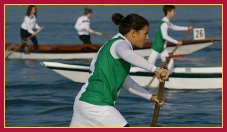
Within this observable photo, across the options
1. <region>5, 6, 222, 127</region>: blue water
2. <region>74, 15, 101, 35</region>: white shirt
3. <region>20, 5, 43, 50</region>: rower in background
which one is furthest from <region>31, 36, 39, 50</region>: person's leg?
<region>74, 15, 101, 35</region>: white shirt

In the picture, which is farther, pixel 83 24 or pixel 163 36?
pixel 83 24

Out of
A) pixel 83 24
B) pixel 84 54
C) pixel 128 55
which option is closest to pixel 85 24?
pixel 83 24

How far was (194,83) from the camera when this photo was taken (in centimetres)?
1825

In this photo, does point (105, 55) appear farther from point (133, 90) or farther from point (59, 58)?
point (59, 58)

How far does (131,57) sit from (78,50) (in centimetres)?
1886

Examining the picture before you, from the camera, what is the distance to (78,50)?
26.3 metres

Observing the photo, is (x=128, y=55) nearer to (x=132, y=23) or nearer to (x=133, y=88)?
(x=132, y=23)

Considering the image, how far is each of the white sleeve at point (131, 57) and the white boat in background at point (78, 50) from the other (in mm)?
17759

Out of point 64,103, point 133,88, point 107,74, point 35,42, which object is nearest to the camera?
point 107,74

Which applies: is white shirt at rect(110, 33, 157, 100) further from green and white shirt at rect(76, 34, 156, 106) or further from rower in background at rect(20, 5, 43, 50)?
rower in background at rect(20, 5, 43, 50)

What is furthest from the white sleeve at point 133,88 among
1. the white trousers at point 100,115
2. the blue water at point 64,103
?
the blue water at point 64,103

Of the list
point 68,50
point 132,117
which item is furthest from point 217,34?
point 132,117

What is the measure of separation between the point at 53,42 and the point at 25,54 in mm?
10513

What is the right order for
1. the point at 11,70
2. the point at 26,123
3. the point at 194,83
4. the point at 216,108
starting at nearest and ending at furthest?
the point at 26,123
the point at 216,108
the point at 194,83
the point at 11,70
